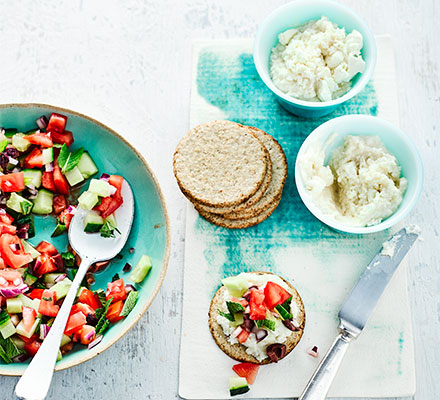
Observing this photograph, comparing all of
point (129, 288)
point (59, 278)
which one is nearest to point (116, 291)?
point (129, 288)

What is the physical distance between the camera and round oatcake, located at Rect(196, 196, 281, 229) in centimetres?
280

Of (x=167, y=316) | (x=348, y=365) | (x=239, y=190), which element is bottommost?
(x=348, y=365)

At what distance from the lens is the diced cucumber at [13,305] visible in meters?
2.54

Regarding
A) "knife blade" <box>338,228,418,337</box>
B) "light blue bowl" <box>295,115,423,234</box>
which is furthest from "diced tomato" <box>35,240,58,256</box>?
"knife blade" <box>338,228,418,337</box>

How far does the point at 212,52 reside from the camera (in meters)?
3.05

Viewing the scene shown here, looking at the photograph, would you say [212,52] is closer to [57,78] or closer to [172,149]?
[172,149]

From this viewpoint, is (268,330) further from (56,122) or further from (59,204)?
(56,122)

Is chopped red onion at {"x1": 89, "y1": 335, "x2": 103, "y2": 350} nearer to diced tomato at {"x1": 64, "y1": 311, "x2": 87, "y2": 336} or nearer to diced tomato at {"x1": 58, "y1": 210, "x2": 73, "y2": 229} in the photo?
diced tomato at {"x1": 64, "y1": 311, "x2": 87, "y2": 336}

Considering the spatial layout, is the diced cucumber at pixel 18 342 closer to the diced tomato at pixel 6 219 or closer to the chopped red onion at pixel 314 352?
the diced tomato at pixel 6 219

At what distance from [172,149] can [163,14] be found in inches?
33.5

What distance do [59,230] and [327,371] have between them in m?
1.58

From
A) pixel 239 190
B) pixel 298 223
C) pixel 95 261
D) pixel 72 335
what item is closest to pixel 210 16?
pixel 239 190

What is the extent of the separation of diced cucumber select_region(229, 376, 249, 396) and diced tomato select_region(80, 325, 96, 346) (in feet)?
2.44

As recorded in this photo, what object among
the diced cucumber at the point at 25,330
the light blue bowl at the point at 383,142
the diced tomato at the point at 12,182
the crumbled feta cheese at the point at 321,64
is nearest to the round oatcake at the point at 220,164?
the light blue bowl at the point at 383,142
